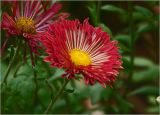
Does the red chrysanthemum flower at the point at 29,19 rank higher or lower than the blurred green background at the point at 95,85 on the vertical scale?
higher

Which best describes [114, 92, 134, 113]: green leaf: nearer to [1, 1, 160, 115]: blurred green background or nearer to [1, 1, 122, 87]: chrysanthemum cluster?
[1, 1, 160, 115]: blurred green background

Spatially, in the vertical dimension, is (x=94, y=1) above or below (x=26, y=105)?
above

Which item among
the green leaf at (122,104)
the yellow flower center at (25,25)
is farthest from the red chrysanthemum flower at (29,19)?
the green leaf at (122,104)

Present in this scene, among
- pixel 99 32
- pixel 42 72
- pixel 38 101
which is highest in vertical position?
pixel 99 32

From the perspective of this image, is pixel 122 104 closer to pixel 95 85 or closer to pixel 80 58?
pixel 95 85

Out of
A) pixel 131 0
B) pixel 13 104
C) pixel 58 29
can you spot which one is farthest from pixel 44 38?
pixel 131 0

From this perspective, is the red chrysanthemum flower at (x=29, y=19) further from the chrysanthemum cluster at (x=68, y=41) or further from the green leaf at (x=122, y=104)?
the green leaf at (x=122, y=104)

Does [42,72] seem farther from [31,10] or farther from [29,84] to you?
[31,10]
